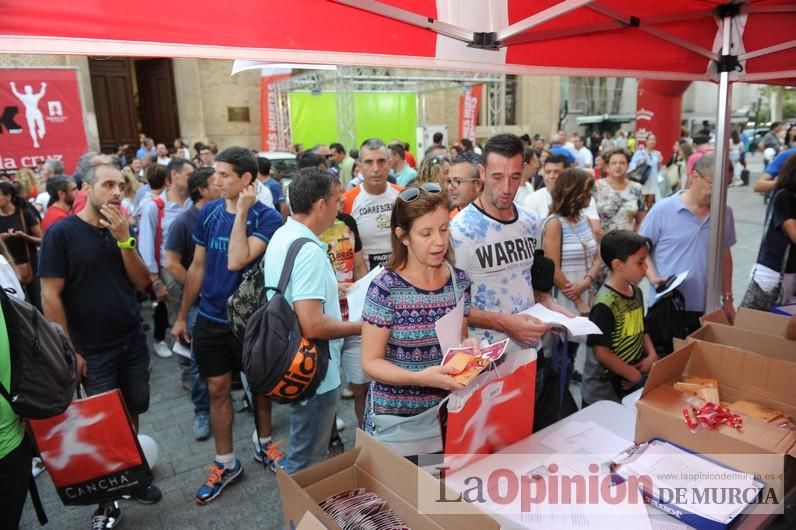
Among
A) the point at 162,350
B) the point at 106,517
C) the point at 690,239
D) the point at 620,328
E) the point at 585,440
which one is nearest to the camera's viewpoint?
the point at 585,440

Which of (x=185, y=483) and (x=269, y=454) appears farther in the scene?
(x=185, y=483)

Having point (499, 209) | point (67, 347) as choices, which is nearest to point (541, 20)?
point (499, 209)

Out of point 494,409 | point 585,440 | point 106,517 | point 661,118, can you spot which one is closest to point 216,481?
point 106,517

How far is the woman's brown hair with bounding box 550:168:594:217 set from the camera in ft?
11.9

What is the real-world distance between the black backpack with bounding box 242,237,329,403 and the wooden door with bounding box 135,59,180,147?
17.6m

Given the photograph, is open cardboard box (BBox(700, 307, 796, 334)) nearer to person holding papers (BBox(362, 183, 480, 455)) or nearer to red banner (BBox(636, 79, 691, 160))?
person holding papers (BBox(362, 183, 480, 455))

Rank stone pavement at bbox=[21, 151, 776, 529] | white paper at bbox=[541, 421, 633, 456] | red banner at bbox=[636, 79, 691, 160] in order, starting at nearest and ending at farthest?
1. white paper at bbox=[541, 421, 633, 456]
2. stone pavement at bbox=[21, 151, 776, 529]
3. red banner at bbox=[636, 79, 691, 160]

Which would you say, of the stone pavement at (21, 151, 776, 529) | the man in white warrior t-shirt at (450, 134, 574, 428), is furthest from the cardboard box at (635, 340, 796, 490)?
the stone pavement at (21, 151, 776, 529)

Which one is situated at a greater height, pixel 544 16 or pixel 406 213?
pixel 544 16

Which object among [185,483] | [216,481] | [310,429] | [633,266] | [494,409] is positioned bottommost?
[185,483]

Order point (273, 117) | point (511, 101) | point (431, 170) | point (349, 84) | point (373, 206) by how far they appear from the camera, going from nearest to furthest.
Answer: point (373, 206), point (431, 170), point (349, 84), point (273, 117), point (511, 101)

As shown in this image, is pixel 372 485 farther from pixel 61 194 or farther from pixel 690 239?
pixel 61 194

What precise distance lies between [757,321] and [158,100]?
19.1 metres

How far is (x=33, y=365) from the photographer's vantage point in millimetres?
1947
